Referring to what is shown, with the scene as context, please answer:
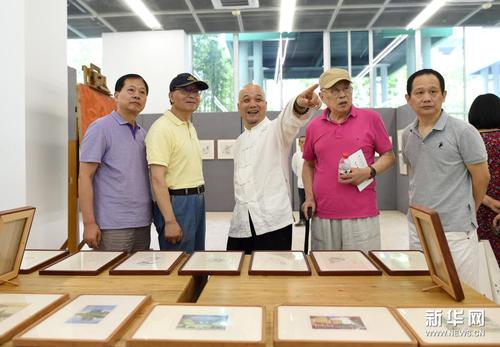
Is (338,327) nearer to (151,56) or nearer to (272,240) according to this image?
(272,240)

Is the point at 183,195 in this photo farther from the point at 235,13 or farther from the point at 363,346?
the point at 235,13

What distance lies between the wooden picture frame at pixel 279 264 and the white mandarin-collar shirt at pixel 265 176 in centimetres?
59

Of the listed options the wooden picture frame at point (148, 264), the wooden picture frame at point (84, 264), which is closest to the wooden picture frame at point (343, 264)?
the wooden picture frame at point (148, 264)

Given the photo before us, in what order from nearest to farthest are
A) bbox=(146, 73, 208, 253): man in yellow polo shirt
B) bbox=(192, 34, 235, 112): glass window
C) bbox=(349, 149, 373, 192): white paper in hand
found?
1. bbox=(349, 149, 373, 192): white paper in hand
2. bbox=(146, 73, 208, 253): man in yellow polo shirt
3. bbox=(192, 34, 235, 112): glass window

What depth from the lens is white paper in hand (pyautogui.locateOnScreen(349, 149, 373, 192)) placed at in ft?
7.09

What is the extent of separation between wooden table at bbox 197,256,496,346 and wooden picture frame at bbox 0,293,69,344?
0.45 metres

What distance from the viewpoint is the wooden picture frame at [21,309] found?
1004 mm

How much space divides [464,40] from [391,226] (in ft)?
17.9

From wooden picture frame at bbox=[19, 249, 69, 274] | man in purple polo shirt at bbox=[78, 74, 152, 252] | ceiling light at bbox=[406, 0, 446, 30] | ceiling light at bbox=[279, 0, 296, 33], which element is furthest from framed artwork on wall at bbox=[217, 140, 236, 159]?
wooden picture frame at bbox=[19, 249, 69, 274]

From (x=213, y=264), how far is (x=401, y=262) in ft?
2.52

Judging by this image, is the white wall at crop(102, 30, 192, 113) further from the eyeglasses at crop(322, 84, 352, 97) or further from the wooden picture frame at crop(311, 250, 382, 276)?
the wooden picture frame at crop(311, 250, 382, 276)

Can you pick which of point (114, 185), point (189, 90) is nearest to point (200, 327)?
point (114, 185)

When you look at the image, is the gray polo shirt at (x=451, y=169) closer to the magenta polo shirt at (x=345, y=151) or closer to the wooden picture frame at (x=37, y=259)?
the magenta polo shirt at (x=345, y=151)

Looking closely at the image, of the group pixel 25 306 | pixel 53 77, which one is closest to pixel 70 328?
pixel 25 306
